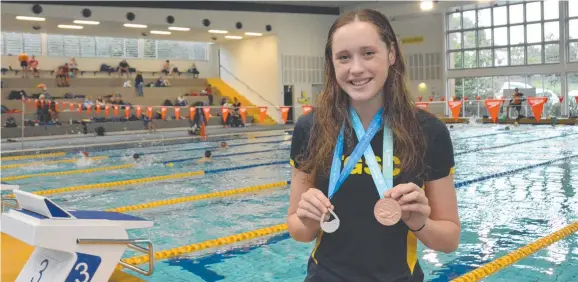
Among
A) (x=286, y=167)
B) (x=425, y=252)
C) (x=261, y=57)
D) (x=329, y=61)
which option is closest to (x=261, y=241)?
(x=425, y=252)

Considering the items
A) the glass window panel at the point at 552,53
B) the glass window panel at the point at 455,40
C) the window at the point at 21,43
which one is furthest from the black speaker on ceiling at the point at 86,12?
the glass window panel at the point at 552,53

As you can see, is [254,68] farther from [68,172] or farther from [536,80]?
[68,172]

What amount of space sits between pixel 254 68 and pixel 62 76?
8383 millimetres

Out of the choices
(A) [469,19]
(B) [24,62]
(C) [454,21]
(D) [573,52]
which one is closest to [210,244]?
(B) [24,62]

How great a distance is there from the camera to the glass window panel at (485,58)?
81.4 ft

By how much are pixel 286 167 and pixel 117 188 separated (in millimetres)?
2933

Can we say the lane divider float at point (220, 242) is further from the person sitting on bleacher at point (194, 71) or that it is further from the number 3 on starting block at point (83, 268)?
the person sitting on bleacher at point (194, 71)

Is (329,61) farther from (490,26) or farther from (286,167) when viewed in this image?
(490,26)

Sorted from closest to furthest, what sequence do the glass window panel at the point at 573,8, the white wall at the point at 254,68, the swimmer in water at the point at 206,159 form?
the swimmer in water at the point at 206,159 → the glass window panel at the point at 573,8 → the white wall at the point at 254,68

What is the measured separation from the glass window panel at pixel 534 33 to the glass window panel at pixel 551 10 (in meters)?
0.51

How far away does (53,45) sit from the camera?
953 inches

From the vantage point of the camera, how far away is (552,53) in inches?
899

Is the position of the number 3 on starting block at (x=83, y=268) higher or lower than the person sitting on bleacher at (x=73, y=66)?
lower

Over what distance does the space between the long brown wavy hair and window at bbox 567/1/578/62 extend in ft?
77.3
